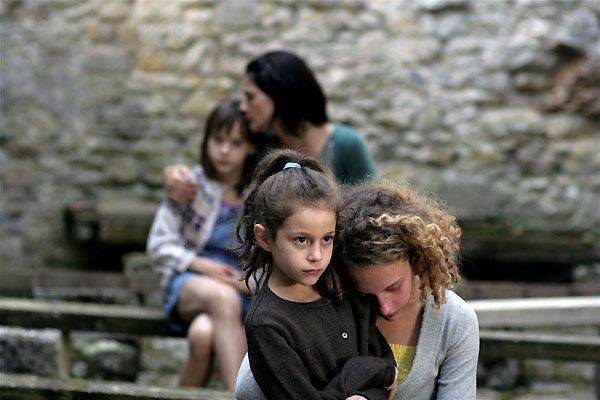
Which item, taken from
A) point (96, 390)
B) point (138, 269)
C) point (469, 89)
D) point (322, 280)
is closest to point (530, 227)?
point (469, 89)

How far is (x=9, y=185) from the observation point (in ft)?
18.5

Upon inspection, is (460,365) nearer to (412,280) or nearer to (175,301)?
(412,280)

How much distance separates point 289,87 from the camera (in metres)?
3.46

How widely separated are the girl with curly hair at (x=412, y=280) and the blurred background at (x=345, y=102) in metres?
3.50

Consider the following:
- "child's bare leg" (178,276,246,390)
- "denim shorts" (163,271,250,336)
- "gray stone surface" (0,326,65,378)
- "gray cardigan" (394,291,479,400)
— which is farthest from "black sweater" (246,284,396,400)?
"gray stone surface" (0,326,65,378)

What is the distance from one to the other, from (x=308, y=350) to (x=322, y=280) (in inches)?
6.7

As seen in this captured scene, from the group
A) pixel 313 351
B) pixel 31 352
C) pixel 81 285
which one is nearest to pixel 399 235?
pixel 313 351

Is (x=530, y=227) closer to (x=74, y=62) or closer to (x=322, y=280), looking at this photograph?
(x=74, y=62)

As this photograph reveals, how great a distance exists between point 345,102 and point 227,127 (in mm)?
2513

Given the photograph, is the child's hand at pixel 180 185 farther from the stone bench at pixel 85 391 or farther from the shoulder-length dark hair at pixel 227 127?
the stone bench at pixel 85 391

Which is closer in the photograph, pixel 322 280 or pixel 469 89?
pixel 322 280

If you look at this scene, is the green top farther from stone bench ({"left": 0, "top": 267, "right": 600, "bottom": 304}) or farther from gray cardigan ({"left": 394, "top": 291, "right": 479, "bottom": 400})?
stone bench ({"left": 0, "top": 267, "right": 600, "bottom": 304})

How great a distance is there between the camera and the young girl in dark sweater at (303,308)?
6.54 ft

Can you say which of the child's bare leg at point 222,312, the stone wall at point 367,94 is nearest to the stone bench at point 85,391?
the child's bare leg at point 222,312
